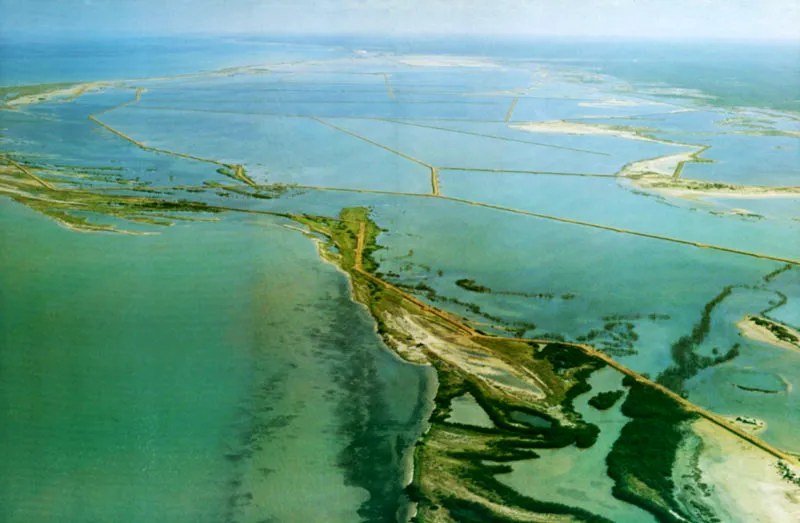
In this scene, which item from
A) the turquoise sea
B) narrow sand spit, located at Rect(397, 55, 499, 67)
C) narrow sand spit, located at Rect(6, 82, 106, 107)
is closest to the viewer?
the turquoise sea

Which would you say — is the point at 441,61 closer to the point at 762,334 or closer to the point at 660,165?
the point at 660,165

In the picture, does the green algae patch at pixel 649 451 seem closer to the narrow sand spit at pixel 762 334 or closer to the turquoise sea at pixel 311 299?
the turquoise sea at pixel 311 299

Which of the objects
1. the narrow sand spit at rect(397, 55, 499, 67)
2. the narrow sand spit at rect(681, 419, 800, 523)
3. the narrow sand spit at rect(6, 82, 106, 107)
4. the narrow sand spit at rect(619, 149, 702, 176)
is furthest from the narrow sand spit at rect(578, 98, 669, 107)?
the narrow sand spit at rect(681, 419, 800, 523)

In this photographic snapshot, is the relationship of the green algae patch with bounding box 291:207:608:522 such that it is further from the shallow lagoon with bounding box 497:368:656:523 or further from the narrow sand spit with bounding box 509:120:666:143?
the narrow sand spit with bounding box 509:120:666:143

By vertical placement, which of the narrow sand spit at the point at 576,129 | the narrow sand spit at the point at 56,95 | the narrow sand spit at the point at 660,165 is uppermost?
the narrow sand spit at the point at 56,95

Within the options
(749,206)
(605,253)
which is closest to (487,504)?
(605,253)

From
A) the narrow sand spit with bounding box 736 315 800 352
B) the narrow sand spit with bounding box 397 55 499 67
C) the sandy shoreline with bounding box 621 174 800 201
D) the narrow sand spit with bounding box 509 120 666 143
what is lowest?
the narrow sand spit with bounding box 736 315 800 352

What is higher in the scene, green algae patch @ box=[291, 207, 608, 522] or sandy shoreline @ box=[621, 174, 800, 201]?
sandy shoreline @ box=[621, 174, 800, 201]

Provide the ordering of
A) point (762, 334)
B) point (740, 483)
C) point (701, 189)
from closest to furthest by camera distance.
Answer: point (740, 483), point (762, 334), point (701, 189)

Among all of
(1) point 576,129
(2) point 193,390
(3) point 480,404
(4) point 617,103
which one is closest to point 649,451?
(3) point 480,404

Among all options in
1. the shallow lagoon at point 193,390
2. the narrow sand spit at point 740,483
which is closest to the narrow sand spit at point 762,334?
the narrow sand spit at point 740,483

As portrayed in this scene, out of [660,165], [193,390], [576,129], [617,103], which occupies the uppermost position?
[617,103]

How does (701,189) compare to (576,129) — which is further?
(576,129)
